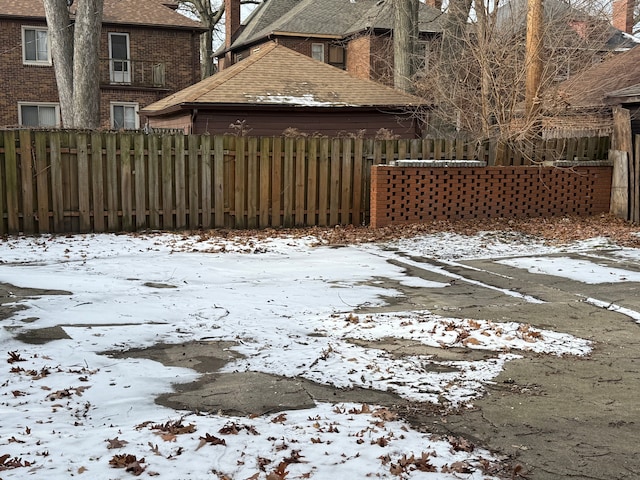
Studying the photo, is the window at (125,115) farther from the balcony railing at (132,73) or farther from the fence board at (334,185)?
the fence board at (334,185)

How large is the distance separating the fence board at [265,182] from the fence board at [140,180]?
2104 millimetres

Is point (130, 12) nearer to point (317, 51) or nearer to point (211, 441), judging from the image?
point (317, 51)

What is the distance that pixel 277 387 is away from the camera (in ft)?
14.8

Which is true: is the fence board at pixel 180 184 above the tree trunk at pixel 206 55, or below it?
below

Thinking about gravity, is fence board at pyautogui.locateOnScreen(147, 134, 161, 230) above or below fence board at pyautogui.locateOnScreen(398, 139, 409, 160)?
below

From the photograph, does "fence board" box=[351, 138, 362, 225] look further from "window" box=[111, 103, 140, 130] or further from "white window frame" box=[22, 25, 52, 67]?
"white window frame" box=[22, 25, 52, 67]

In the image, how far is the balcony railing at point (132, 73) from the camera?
103ft

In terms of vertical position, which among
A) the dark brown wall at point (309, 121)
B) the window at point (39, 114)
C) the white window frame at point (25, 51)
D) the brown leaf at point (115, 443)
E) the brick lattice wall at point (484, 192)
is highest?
the white window frame at point (25, 51)

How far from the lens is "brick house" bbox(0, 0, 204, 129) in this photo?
2980 cm

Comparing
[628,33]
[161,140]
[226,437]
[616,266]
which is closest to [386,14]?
[628,33]

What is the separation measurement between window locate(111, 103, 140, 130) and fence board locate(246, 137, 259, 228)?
20965mm

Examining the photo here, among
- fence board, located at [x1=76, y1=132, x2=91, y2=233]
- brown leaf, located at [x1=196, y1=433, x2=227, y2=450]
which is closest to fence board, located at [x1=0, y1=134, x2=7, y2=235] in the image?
fence board, located at [x1=76, y1=132, x2=91, y2=233]

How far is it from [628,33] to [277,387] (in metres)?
39.5

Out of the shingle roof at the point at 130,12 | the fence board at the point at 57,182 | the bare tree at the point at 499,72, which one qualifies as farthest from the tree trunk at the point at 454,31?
the shingle roof at the point at 130,12
